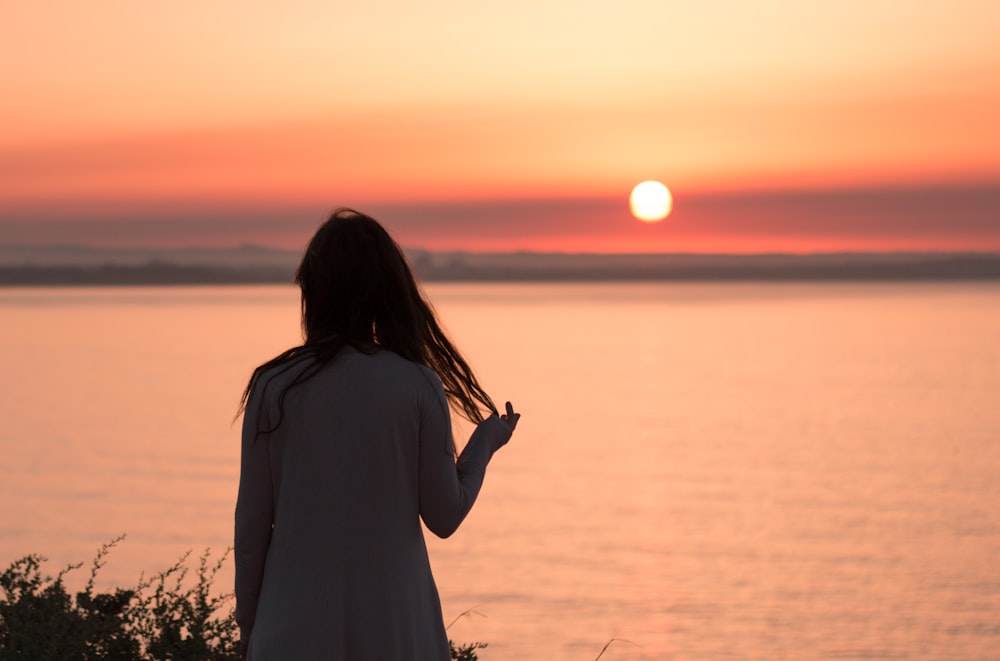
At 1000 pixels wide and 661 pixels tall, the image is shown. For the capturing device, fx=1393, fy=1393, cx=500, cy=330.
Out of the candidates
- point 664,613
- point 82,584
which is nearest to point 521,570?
point 664,613

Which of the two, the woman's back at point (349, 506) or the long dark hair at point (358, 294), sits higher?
the long dark hair at point (358, 294)

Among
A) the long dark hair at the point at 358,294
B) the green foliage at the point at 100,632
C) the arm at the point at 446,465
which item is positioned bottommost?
the green foliage at the point at 100,632

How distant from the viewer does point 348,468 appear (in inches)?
118

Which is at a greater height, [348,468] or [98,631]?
[348,468]

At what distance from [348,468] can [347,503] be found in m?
0.08

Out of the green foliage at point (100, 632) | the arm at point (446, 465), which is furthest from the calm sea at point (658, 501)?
the arm at point (446, 465)

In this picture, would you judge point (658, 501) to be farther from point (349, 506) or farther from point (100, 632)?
point (349, 506)

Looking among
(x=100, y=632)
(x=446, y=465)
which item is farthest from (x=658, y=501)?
(x=446, y=465)

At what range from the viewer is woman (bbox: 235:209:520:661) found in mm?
2994

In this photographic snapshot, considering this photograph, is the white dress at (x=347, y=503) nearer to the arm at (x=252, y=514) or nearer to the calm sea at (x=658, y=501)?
the arm at (x=252, y=514)

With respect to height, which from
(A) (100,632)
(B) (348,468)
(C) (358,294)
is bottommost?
(A) (100,632)

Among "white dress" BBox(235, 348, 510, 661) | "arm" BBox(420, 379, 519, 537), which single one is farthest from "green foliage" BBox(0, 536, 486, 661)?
"arm" BBox(420, 379, 519, 537)

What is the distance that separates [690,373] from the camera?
1975 inches

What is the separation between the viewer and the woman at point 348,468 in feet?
9.82
